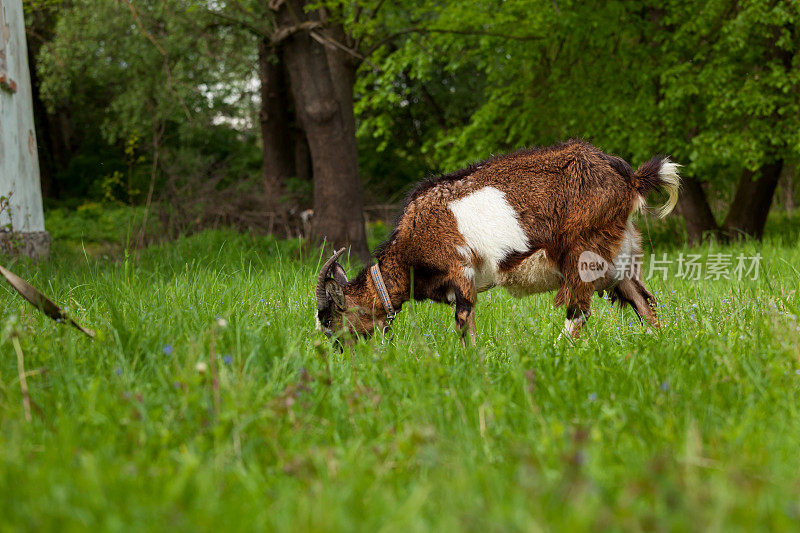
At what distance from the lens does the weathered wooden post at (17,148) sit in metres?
7.12

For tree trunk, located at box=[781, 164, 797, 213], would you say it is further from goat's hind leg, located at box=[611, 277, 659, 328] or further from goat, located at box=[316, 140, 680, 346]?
goat, located at box=[316, 140, 680, 346]

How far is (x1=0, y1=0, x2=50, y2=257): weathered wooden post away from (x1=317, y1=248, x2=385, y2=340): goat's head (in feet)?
11.9

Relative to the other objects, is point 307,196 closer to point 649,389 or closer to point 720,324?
point 720,324

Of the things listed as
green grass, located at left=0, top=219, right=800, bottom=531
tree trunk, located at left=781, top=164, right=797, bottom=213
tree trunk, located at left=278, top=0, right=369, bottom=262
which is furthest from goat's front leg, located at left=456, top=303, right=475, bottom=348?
tree trunk, located at left=781, top=164, right=797, bottom=213

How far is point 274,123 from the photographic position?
1745 cm

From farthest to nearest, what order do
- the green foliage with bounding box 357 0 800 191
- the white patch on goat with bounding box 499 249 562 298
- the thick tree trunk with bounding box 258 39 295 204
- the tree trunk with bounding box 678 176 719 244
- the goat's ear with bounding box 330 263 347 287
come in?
1. the thick tree trunk with bounding box 258 39 295 204
2. the tree trunk with bounding box 678 176 719 244
3. the green foliage with bounding box 357 0 800 191
4. the goat's ear with bounding box 330 263 347 287
5. the white patch on goat with bounding box 499 249 562 298

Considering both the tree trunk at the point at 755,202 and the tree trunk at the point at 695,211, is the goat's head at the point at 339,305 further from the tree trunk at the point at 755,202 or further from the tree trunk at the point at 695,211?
the tree trunk at the point at 755,202

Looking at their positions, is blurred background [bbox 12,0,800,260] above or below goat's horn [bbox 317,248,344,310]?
above

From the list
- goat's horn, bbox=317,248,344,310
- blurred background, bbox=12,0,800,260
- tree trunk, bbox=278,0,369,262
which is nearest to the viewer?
goat's horn, bbox=317,248,344,310

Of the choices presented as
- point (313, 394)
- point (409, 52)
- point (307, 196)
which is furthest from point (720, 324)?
point (307, 196)

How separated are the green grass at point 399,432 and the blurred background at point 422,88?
4.41m

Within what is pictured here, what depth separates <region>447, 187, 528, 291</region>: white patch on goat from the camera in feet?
16.2

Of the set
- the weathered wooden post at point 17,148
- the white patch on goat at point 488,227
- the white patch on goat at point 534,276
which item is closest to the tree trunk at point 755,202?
the white patch on goat at point 534,276

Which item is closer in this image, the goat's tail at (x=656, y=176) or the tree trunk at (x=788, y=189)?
the goat's tail at (x=656, y=176)
